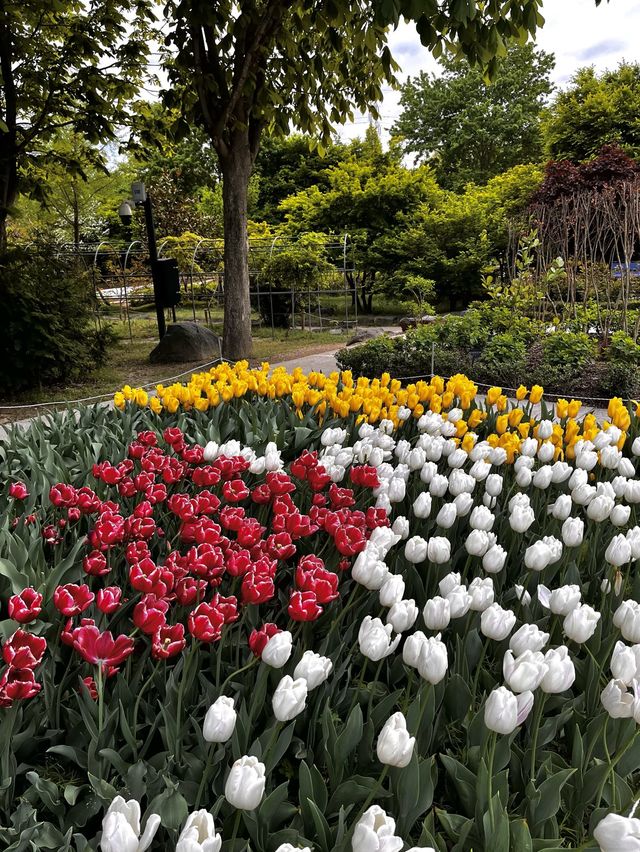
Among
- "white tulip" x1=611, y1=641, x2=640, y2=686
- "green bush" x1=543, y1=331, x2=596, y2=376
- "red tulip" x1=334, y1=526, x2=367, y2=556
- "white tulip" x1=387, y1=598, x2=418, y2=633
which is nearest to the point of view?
"white tulip" x1=611, y1=641, x2=640, y2=686

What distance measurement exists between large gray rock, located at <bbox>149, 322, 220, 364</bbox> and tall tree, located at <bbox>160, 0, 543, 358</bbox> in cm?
156

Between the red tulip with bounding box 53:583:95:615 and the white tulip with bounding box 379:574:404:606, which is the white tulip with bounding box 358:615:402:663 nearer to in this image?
the white tulip with bounding box 379:574:404:606

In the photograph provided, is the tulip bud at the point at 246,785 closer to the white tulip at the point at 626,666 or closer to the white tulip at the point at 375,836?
the white tulip at the point at 375,836

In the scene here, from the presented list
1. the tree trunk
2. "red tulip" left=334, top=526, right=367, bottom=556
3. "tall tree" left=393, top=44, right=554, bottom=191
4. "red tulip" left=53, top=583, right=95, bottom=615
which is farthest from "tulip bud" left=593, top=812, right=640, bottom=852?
"tall tree" left=393, top=44, right=554, bottom=191

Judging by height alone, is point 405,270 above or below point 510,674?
above

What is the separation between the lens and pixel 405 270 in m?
19.1

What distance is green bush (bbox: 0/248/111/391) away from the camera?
8375 mm

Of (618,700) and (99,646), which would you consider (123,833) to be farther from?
(618,700)

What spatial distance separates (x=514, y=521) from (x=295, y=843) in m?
1.09

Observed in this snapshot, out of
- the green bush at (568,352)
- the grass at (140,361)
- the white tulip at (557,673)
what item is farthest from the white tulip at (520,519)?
the grass at (140,361)

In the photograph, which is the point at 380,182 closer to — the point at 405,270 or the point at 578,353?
the point at 405,270

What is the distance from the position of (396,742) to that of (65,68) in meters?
12.0

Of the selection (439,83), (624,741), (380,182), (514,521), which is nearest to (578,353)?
(514,521)

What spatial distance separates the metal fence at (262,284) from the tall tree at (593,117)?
641 cm
